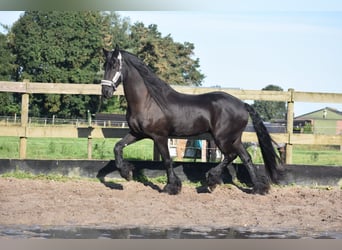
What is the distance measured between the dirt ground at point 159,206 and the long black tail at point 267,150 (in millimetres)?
240

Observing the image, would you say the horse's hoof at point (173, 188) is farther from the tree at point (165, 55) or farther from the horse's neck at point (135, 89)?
the tree at point (165, 55)

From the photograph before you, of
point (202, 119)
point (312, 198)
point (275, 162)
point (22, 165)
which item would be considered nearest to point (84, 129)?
point (22, 165)

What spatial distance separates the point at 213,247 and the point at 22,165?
4.51 m

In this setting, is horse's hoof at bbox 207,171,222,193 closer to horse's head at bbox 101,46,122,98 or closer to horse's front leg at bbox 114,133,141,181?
horse's front leg at bbox 114,133,141,181

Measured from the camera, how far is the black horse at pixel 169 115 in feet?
23.2

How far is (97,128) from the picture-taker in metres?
8.38

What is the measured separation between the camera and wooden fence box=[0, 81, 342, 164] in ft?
26.9

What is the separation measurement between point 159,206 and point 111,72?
1.95 meters

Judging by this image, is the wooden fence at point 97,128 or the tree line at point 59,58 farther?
the tree line at point 59,58

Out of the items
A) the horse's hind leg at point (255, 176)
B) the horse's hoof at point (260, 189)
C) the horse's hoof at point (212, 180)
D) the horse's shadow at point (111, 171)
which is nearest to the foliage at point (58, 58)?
the horse's shadow at point (111, 171)

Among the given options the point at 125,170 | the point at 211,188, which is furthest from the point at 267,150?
the point at 125,170

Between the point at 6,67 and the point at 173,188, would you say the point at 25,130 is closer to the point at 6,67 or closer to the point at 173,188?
the point at 173,188

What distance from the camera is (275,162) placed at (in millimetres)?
7582
